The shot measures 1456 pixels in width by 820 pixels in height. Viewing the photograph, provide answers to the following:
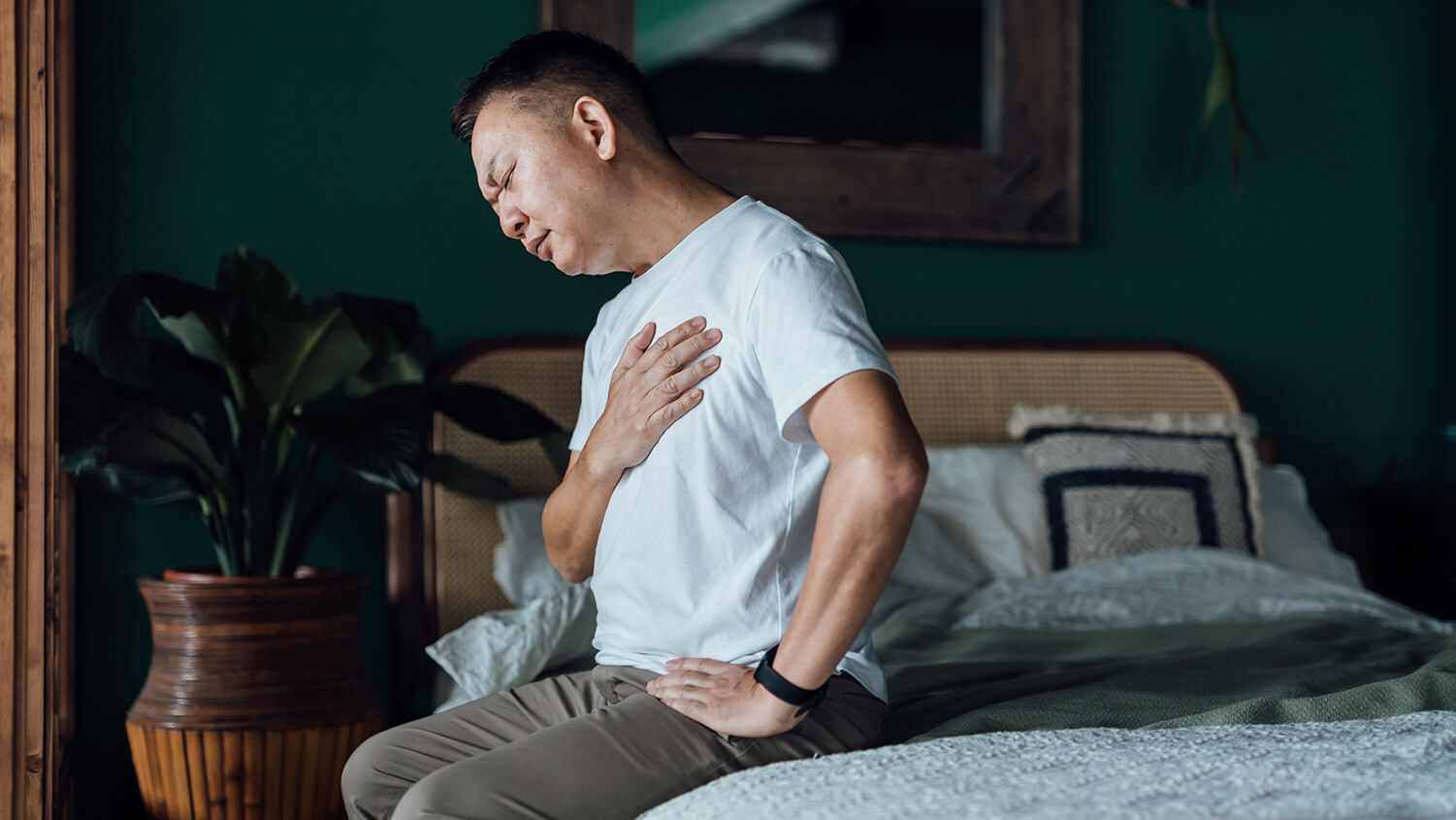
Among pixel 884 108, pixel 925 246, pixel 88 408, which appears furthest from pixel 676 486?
pixel 884 108

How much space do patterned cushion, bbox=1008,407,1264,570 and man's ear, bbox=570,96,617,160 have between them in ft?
5.35

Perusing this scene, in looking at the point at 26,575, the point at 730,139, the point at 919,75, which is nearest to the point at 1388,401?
the point at 919,75

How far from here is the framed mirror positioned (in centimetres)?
303

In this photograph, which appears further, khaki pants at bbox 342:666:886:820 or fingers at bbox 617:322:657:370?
fingers at bbox 617:322:657:370

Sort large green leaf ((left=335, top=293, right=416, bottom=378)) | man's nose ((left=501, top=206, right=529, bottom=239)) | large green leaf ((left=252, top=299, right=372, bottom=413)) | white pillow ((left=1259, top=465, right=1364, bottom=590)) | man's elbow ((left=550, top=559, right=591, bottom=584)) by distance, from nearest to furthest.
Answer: man's nose ((left=501, top=206, right=529, bottom=239)), man's elbow ((left=550, top=559, right=591, bottom=584)), large green leaf ((left=335, top=293, right=416, bottom=378)), large green leaf ((left=252, top=299, right=372, bottom=413)), white pillow ((left=1259, top=465, right=1364, bottom=590))

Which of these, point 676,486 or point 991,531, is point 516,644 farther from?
point 991,531

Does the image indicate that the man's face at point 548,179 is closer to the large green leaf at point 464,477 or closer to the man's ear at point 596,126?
the man's ear at point 596,126

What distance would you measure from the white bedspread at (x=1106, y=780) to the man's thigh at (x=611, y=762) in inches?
2.0

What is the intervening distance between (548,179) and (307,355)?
1.13 m

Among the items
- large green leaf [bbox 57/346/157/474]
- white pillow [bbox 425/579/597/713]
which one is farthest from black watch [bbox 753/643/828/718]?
large green leaf [bbox 57/346/157/474]

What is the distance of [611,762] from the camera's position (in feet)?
3.80

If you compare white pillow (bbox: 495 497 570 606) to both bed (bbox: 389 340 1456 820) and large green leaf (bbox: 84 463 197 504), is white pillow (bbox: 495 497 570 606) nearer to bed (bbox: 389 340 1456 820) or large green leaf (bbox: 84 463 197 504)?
bed (bbox: 389 340 1456 820)

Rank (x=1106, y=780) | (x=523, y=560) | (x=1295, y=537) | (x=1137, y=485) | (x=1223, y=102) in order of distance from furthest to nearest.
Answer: (x=1223, y=102) < (x=1295, y=537) < (x=1137, y=485) < (x=523, y=560) < (x=1106, y=780)

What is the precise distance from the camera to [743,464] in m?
1.28
